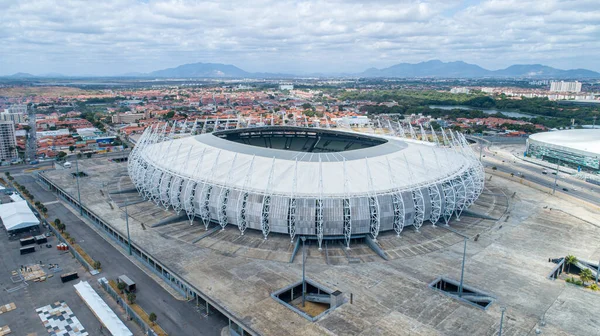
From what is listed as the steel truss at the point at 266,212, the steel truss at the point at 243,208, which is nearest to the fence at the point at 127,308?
the steel truss at the point at 243,208

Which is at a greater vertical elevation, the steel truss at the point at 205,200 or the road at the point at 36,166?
the steel truss at the point at 205,200

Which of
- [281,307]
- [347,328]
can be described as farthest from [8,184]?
[347,328]

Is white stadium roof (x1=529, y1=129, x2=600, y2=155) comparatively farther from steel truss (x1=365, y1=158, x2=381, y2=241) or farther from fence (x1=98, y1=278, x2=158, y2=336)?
fence (x1=98, y1=278, x2=158, y2=336)

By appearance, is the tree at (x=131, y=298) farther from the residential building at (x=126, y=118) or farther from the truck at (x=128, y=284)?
the residential building at (x=126, y=118)

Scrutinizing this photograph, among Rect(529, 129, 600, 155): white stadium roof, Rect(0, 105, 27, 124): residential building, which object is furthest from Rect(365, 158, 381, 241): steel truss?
Rect(0, 105, 27, 124): residential building

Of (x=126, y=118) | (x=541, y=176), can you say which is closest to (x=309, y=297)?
(x=541, y=176)

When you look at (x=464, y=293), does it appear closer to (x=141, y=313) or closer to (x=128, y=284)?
(x=141, y=313)

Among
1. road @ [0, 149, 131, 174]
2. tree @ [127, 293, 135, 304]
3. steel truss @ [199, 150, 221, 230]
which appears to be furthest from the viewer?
road @ [0, 149, 131, 174]

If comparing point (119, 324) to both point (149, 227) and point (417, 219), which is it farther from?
point (417, 219)
